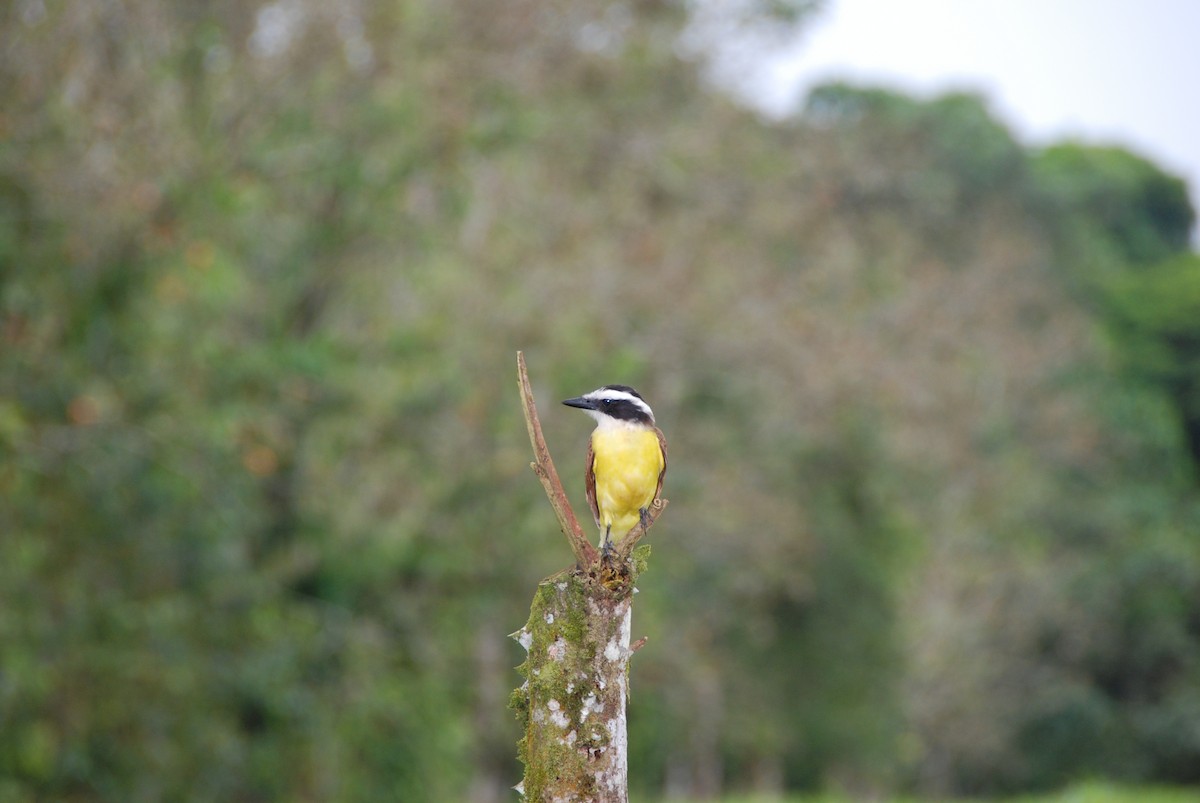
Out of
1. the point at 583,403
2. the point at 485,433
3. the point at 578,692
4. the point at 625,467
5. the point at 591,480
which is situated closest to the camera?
the point at 578,692

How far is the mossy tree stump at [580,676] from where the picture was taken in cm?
333

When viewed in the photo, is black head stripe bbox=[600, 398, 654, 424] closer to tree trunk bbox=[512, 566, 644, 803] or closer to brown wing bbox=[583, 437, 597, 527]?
brown wing bbox=[583, 437, 597, 527]

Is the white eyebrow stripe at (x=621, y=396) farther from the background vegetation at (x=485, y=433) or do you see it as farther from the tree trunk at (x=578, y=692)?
the background vegetation at (x=485, y=433)

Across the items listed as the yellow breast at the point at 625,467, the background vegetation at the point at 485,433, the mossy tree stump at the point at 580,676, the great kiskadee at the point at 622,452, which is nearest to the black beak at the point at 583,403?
the great kiskadee at the point at 622,452

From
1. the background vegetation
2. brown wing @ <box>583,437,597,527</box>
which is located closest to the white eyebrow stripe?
brown wing @ <box>583,437,597,527</box>

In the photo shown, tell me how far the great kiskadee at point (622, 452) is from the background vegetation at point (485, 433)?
622 centimetres

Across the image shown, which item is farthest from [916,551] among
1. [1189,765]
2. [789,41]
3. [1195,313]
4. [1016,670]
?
[1195,313]

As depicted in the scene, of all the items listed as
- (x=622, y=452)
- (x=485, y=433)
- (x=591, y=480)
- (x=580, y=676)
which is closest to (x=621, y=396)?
(x=622, y=452)

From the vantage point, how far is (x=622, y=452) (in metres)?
4.97

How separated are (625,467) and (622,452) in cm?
5

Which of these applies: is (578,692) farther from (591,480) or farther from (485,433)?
(485,433)

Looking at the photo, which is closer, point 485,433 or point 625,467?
point 625,467

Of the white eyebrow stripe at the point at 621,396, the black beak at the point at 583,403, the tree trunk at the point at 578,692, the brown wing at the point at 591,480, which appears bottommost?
the tree trunk at the point at 578,692

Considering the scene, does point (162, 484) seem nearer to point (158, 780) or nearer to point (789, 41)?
point (158, 780)
